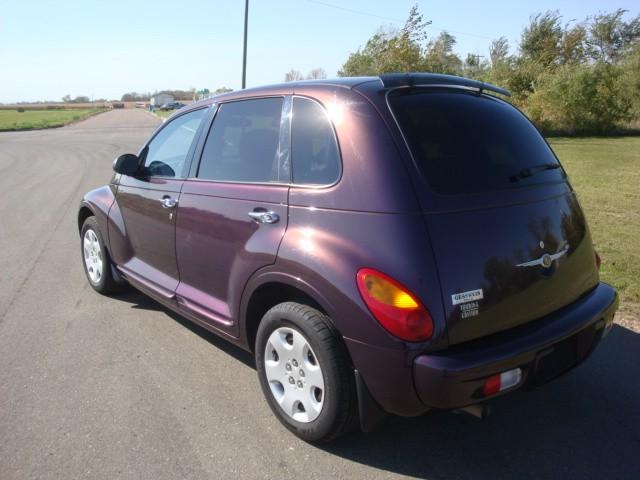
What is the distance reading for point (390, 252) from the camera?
237 centimetres

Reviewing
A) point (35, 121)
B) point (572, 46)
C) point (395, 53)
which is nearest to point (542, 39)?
point (572, 46)

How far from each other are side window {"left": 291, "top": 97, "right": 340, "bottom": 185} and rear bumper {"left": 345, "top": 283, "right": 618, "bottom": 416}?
87 cm

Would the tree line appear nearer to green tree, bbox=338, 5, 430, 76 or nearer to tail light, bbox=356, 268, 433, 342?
green tree, bbox=338, 5, 430, 76

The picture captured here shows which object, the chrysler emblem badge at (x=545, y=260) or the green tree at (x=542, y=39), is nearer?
the chrysler emblem badge at (x=545, y=260)

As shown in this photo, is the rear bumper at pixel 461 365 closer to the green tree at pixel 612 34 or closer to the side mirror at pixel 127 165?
the side mirror at pixel 127 165

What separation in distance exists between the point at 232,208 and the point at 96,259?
2.57m

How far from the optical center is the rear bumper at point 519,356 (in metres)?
2.29

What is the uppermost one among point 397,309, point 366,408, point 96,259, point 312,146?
point 312,146

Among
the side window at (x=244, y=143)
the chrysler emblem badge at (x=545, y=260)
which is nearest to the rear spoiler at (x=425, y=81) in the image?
the side window at (x=244, y=143)

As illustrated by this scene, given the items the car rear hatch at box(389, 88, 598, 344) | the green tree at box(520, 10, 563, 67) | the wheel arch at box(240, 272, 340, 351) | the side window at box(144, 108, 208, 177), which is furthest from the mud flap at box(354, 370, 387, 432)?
the green tree at box(520, 10, 563, 67)

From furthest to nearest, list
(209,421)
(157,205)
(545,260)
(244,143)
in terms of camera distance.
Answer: (157,205) < (244,143) < (209,421) < (545,260)

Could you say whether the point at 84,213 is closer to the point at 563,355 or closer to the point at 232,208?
the point at 232,208

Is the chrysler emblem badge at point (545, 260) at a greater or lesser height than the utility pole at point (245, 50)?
lesser

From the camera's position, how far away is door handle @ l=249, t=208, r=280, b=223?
288 centimetres
